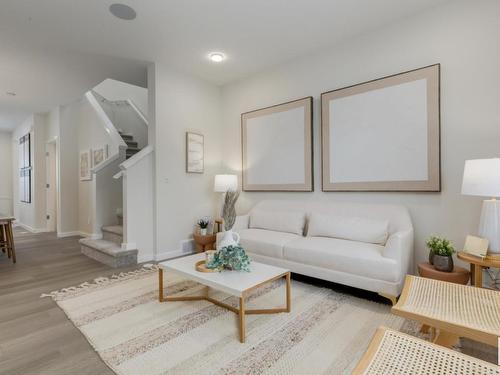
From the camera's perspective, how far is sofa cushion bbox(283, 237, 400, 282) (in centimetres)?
213

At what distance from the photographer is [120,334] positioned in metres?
1.80

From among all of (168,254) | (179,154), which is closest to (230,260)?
(168,254)

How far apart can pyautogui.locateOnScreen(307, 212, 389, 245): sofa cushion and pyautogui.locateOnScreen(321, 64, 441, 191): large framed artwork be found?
0.41 metres

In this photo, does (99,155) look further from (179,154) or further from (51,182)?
(179,154)

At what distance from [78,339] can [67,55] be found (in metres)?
3.45

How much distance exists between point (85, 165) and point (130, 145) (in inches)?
47.8

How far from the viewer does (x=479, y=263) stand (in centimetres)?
188

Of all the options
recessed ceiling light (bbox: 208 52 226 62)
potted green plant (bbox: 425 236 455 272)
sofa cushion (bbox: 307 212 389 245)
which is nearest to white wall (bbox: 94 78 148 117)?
recessed ceiling light (bbox: 208 52 226 62)

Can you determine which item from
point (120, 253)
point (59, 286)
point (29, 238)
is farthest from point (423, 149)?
point (29, 238)

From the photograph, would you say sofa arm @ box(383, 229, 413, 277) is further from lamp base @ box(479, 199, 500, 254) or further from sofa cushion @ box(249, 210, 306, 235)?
sofa cushion @ box(249, 210, 306, 235)

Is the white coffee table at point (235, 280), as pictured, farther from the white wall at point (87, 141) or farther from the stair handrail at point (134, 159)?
the white wall at point (87, 141)

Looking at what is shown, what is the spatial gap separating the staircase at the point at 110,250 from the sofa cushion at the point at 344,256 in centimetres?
209

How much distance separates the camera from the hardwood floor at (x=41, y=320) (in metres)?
1.51

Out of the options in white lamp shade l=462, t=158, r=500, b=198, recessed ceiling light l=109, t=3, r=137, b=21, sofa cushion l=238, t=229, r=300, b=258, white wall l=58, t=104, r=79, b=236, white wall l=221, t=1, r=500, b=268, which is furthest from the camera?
white wall l=58, t=104, r=79, b=236
